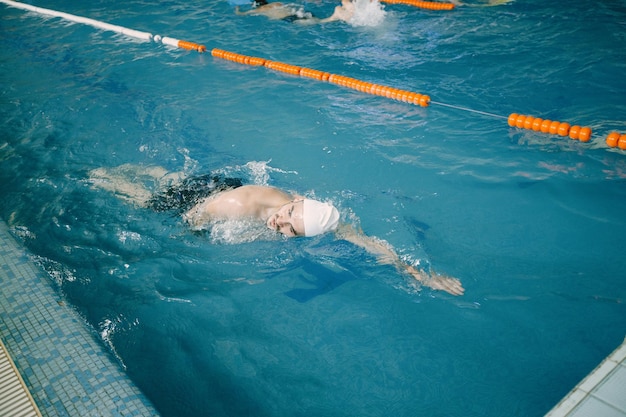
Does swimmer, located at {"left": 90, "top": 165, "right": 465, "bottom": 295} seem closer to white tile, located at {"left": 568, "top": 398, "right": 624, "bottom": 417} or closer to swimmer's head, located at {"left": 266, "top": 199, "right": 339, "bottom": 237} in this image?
swimmer's head, located at {"left": 266, "top": 199, "right": 339, "bottom": 237}

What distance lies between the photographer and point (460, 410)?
2697mm

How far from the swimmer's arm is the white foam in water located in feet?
20.0

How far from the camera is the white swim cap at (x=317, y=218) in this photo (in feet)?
12.0

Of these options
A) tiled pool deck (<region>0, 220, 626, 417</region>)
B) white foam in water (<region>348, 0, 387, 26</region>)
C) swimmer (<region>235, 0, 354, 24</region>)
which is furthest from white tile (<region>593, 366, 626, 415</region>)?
swimmer (<region>235, 0, 354, 24</region>)

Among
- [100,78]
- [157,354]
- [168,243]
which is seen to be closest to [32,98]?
[100,78]

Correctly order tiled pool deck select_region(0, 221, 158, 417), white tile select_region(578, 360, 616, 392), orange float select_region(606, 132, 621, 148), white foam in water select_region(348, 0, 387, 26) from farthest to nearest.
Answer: white foam in water select_region(348, 0, 387, 26) < orange float select_region(606, 132, 621, 148) < tiled pool deck select_region(0, 221, 158, 417) < white tile select_region(578, 360, 616, 392)

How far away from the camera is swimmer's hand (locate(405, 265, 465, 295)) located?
11.2 feet

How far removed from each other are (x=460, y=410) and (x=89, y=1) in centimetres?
1345

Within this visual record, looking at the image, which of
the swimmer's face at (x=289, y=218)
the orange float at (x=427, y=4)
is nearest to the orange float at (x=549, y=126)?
the swimmer's face at (x=289, y=218)

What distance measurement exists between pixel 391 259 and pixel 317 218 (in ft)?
2.52

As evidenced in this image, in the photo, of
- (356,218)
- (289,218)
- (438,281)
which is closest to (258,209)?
(289,218)

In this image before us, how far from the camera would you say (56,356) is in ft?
7.92

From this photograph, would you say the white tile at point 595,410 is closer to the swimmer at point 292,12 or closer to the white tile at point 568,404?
the white tile at point 568,404

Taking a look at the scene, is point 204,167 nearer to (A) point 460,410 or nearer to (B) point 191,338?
(B) point 191,338
